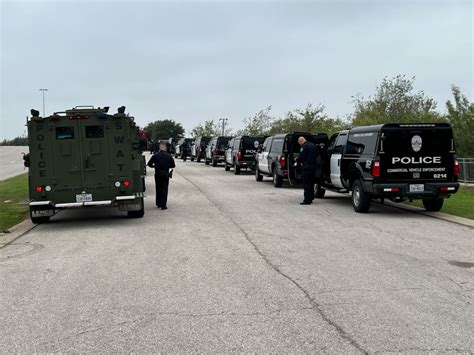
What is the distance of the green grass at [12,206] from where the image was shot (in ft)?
42.5

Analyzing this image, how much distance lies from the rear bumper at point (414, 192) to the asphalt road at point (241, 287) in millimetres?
852

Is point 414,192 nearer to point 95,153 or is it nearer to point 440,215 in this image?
point 440,215

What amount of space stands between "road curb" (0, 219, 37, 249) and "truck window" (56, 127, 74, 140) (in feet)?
6.96

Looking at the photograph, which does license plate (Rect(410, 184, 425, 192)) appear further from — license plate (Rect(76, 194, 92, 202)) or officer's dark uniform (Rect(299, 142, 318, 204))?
license plate (Rect(76, 194, 92, 202))

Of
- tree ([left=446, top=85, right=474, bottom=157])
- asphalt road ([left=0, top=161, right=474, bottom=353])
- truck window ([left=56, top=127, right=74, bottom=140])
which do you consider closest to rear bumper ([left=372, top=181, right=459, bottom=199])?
asphalt road ([left=0, top=161, right=474, bottom=353])

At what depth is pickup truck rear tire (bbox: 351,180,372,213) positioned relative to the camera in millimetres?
13844

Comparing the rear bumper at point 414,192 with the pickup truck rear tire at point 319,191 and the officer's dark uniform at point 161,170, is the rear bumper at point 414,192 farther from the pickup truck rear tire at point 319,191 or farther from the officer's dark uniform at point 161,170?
the officer's dark uniform at point 161,170

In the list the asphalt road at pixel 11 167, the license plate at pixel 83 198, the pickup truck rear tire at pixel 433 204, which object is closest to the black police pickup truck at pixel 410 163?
the pickup truck rear tire at pixel 433 204

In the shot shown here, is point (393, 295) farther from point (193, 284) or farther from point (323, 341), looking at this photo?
point (193, 284)

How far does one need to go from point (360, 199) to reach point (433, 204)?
6.25 ft

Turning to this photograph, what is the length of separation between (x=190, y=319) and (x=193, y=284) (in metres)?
1.40

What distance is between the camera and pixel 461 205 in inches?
596

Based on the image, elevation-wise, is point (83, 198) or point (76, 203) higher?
point (83, 198)

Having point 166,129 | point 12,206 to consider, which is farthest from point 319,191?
point 166,129
